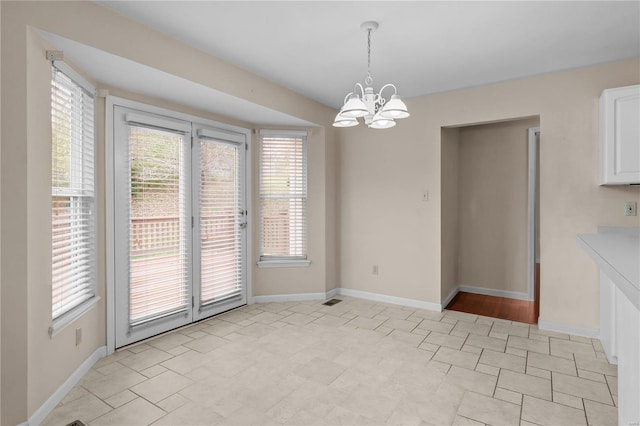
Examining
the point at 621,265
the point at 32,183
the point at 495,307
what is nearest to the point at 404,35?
the point at 621,265

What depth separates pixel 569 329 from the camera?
350 cm

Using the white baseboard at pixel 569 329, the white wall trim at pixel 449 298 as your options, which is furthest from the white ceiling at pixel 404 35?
the white wall trim at pixel 449 298

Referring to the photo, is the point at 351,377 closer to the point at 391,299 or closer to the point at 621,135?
the point at 391,299

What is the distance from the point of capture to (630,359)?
1.34m

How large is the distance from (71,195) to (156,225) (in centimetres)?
92

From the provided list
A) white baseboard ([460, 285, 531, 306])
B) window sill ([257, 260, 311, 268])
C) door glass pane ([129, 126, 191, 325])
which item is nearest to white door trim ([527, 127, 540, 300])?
white baseboard ([460, 285, 531, 306])

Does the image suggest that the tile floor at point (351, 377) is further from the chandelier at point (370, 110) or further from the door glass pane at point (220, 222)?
the chandelier at point (370, 110)

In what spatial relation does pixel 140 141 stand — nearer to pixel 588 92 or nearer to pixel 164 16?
pixel 164 16

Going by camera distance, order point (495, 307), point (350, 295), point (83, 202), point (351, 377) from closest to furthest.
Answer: point (351, 377), point (83, 202), point (495, 307), point (350, 295)

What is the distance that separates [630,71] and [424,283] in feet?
9.38

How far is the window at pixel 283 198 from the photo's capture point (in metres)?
4.59

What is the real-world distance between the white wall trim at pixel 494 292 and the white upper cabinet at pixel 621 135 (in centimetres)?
217

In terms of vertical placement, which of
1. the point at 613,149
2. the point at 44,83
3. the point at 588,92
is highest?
the point at 588,92

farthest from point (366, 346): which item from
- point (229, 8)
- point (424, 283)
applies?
point (229, 8)
